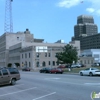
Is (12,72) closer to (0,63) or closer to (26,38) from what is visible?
(26,38)

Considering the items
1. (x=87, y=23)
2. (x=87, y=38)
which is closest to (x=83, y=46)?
(x=87, y=38)

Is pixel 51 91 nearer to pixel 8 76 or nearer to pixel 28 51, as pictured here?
pixel 8 76

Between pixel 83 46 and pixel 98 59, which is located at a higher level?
pixel 83 46

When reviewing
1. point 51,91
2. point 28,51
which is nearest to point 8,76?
point 51,91

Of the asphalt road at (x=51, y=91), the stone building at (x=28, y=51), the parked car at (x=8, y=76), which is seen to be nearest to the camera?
the asphalt road at (x=51, y=91)

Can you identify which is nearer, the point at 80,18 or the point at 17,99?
the point at 17,99

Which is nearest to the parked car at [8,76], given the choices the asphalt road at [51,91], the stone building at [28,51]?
the asphalt road at [51,91]

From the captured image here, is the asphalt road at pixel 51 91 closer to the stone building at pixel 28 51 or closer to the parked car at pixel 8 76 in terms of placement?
the parked car at pixel 8 76

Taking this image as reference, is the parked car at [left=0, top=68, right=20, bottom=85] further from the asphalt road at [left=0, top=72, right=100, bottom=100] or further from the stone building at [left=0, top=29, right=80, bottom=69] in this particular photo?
the stone building at [left=0, top=29, right=80, bottom=69]

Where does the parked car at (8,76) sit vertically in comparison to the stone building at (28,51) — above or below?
below

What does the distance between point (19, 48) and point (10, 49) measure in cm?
2467

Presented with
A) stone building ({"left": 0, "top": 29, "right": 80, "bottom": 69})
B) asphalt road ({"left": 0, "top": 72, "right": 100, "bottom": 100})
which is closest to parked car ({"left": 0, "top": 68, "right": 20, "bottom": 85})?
asphalt road ({"left": 0, "top": 72, "right": 100, "bottom": 100})

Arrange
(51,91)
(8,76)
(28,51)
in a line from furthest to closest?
(28,51) → (8,76) → (51,91)

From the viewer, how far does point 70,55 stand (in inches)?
2078
